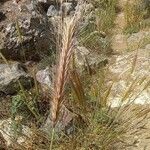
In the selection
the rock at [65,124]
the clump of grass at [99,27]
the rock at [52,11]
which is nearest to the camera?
the rock at [65,124]

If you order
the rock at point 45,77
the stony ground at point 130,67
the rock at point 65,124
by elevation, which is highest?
the rock at point 65,124

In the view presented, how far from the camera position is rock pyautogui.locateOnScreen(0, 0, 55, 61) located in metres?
5.12

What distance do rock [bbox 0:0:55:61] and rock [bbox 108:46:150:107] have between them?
89 cm

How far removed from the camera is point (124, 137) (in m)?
4.05

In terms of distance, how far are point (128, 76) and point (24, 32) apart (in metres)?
1.41

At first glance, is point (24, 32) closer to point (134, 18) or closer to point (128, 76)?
point (128, 76)

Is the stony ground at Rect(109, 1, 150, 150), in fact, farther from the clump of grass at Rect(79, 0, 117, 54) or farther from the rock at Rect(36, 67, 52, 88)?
the rock at Rect(36, 67, 52, 88)

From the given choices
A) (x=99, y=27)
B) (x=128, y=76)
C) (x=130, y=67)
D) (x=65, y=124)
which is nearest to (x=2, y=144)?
(x=65, y=124)

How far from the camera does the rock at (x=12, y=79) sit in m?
4.55

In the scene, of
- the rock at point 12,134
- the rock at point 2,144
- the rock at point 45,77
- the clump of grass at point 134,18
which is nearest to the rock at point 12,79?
the rock at point 45,77

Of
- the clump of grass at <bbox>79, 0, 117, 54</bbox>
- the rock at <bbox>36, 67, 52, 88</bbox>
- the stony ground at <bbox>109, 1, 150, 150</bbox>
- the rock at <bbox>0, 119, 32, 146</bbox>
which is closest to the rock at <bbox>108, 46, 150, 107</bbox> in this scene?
the stony ground at <bbox>109, 1, 150, 150</bbox>

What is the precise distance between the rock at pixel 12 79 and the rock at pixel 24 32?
35cm

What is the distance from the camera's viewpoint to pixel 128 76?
476 centimetres

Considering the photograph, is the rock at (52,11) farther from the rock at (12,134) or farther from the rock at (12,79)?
the rock at (12,134)
